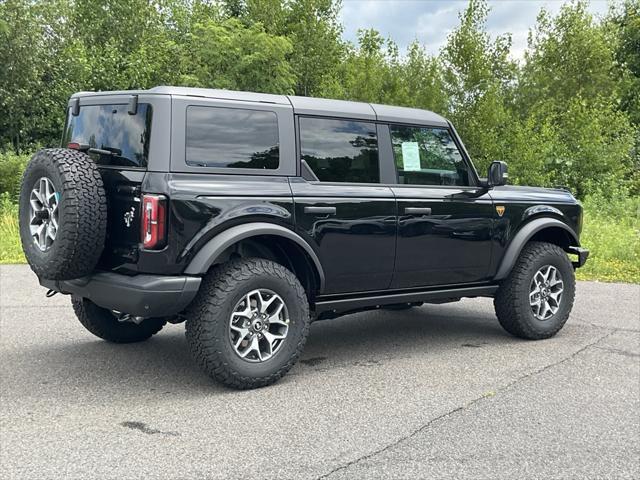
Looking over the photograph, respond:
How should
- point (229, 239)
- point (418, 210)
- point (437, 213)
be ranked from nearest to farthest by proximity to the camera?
1. point (229, 239)
2. point (418, 210)
3. point (437, 213)

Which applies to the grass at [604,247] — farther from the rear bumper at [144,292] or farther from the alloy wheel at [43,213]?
the rear bumper at [144,292]

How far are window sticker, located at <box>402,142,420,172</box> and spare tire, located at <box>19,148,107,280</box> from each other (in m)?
2.30

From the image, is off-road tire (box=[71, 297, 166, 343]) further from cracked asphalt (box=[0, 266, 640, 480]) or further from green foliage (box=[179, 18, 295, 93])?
green foliage (box=[179, 18, 295, 93])

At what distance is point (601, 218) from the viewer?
14.1m

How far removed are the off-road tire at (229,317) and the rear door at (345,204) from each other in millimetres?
360

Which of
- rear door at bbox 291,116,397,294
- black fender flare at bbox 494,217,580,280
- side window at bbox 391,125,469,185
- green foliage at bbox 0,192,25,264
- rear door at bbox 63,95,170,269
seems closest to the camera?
rear door at bbox 63,95,170,269

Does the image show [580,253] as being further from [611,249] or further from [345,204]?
[611,249]

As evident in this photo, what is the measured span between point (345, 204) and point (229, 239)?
95cm

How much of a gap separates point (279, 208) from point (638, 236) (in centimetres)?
890

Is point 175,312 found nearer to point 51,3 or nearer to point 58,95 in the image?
point 58,95

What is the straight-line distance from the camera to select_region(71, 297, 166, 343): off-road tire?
16.8 feet

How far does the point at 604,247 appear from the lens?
1048 cm

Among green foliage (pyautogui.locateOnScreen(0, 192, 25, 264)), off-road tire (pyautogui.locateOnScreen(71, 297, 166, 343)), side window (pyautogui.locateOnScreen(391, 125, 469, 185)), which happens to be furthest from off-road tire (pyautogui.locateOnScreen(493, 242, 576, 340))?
green foliage (pyautogui.locateOnScreen(0, 192, 25, 264))

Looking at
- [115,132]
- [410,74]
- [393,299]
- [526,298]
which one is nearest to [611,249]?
[526,298]
